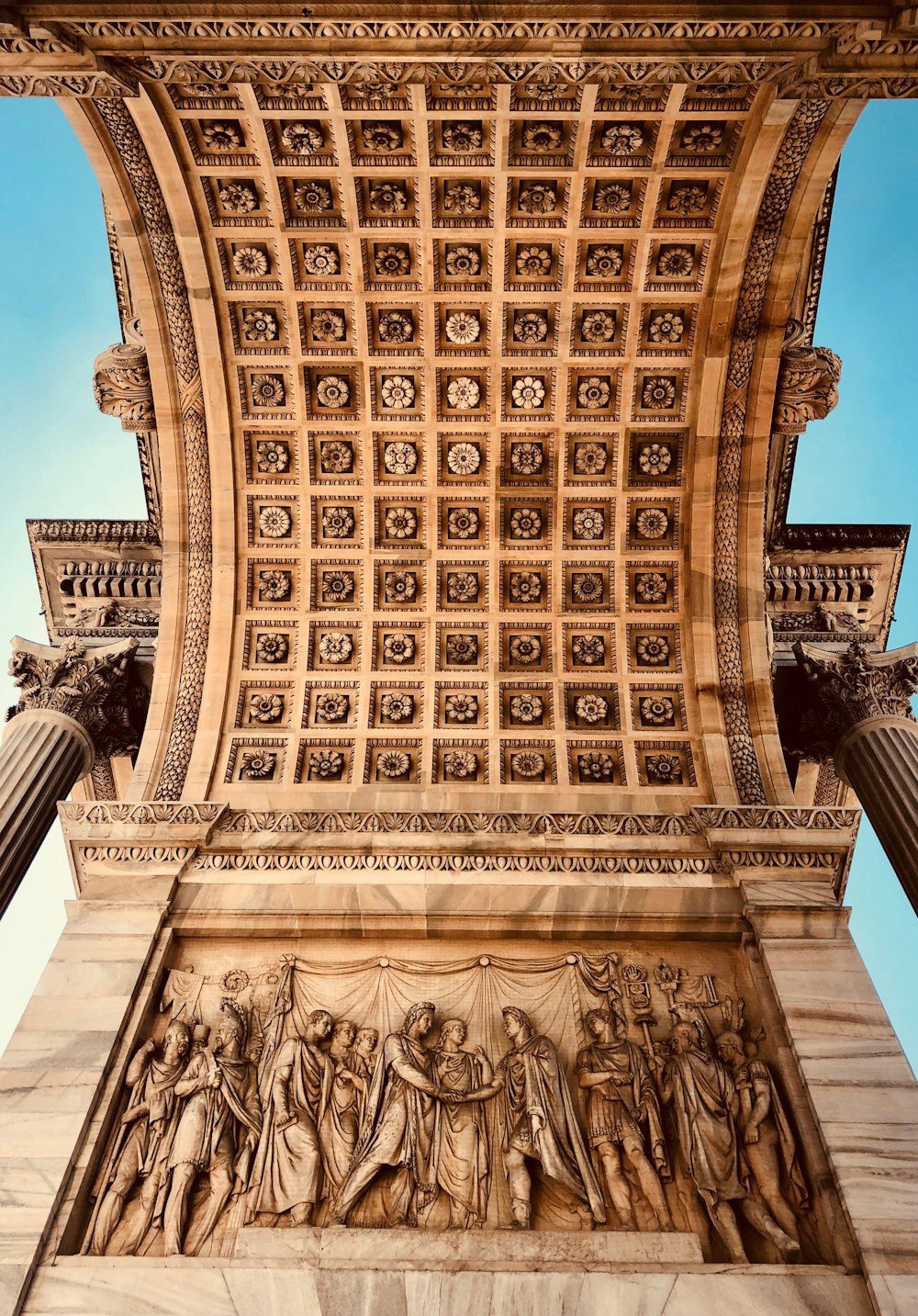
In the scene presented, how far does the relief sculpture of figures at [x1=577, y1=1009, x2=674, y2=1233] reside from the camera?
10852 millimetres

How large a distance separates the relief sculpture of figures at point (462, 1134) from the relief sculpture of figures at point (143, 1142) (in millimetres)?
2978

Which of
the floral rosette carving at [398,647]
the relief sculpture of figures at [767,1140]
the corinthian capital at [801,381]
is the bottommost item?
the relief sculpture of figures at [767,1140]

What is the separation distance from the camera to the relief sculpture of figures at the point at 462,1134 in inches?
424

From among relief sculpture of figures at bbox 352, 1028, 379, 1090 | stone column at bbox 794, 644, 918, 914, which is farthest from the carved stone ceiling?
relief sculpture of figures at bbox 352, 1028, 379, 1090

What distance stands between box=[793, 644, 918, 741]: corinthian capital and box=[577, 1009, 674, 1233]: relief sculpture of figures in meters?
6.13

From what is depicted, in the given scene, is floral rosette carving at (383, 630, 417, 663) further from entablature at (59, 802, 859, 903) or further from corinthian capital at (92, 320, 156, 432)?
corinthian capital at (92, 320, 156, 432)

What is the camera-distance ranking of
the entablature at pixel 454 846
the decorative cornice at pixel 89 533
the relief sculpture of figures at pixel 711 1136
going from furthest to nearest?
1. the decorative cornice at pixel 89 533
2. the entablature at pixel 454 846
3. the relief sculpture of figures at pixel 711 1136

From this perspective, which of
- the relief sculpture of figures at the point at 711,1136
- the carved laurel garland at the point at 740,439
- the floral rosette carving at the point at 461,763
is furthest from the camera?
the floral rosette carving at the point at 461,763

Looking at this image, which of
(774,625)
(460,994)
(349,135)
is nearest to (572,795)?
(460,994)

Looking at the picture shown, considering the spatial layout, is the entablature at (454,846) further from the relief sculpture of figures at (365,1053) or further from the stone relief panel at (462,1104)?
the relief sculpture of figures at (365,1053)

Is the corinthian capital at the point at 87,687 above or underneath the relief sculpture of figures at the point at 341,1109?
above

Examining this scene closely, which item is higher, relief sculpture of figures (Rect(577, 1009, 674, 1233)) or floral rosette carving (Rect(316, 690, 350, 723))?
floral rosette carving (Rect(316, 690, 350, 723))

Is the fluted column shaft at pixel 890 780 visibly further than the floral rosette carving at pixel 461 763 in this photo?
No

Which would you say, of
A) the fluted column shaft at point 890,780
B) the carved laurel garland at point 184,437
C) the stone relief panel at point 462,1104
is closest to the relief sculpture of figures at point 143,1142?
the stone relief panel at point 462,1104
